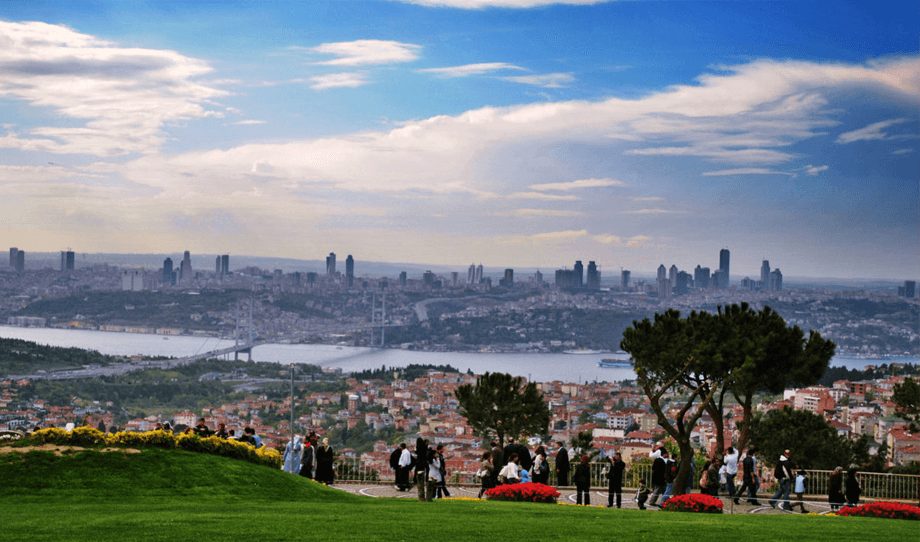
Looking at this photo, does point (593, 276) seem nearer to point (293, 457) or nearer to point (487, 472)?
point (293, 457)

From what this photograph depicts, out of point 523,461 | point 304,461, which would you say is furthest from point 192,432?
point 523,461

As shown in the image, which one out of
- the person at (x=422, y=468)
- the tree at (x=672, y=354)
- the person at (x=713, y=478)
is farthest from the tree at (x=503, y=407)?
the person at (x=422, y=468)

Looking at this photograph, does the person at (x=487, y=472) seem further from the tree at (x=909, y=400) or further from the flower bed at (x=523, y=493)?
the tree at (x=909, y=400)

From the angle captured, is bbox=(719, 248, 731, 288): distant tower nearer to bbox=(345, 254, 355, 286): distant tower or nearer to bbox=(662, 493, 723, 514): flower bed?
bbox=(345, 254, 355, 286): distant tower

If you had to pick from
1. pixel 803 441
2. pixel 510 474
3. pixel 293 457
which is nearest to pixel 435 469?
pixel 510 474

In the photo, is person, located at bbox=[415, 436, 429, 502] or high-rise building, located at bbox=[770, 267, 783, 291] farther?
high-rise building, located at bbox=[770, 267, 783, 291]

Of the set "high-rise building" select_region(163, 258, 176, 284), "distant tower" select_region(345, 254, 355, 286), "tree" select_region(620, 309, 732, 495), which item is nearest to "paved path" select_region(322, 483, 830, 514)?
"tree" select_region(620, 309, 732, 495)
